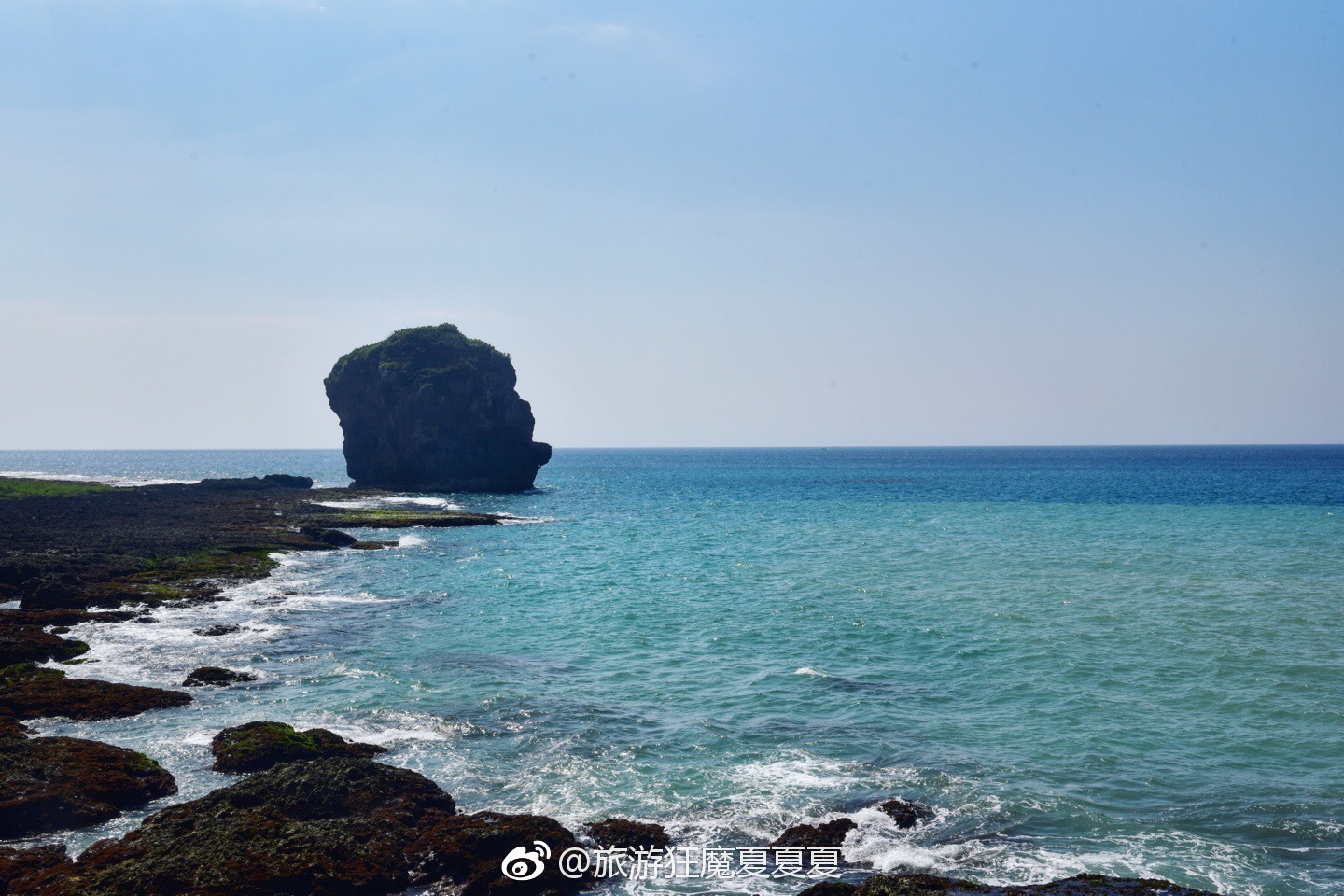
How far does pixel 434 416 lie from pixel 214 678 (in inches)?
3412

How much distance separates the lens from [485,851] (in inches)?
524

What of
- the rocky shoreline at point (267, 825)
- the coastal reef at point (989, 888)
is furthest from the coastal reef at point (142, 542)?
the coastal reef at point (989, 888)

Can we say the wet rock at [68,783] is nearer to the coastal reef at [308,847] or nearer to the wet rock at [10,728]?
the coastal reef at [308,847]

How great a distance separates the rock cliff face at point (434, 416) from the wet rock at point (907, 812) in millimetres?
98044

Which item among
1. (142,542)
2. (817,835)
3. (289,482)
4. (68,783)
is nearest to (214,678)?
(68,783)

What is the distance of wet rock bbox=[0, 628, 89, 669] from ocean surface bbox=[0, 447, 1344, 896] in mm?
1065

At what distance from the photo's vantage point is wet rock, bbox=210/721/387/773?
16969 millimetres

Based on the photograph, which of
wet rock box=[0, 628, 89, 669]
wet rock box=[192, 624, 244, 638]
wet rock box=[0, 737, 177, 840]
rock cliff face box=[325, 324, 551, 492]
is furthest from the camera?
rock cliff face box=[325, 324, 551, 492]

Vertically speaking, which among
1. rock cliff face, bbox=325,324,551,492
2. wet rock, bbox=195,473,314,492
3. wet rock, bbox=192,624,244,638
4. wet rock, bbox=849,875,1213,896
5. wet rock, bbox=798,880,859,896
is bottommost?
wet rock, bbox=192,624,244,638

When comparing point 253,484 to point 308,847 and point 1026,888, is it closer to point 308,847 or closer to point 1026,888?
point 308,847

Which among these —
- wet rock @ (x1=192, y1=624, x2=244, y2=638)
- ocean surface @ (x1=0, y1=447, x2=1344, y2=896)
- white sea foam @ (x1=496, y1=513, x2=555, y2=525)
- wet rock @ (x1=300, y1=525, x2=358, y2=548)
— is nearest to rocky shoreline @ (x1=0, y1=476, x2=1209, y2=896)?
ocean surface @ (x1=0, y1=447, x2=1344, y2=896)

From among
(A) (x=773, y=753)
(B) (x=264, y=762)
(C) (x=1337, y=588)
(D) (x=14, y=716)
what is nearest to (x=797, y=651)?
(A) (x=773, y=753)

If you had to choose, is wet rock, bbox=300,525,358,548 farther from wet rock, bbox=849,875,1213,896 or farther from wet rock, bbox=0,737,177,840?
wet rock, bbox=849,875,1213,896

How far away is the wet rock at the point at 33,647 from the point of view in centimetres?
2459
